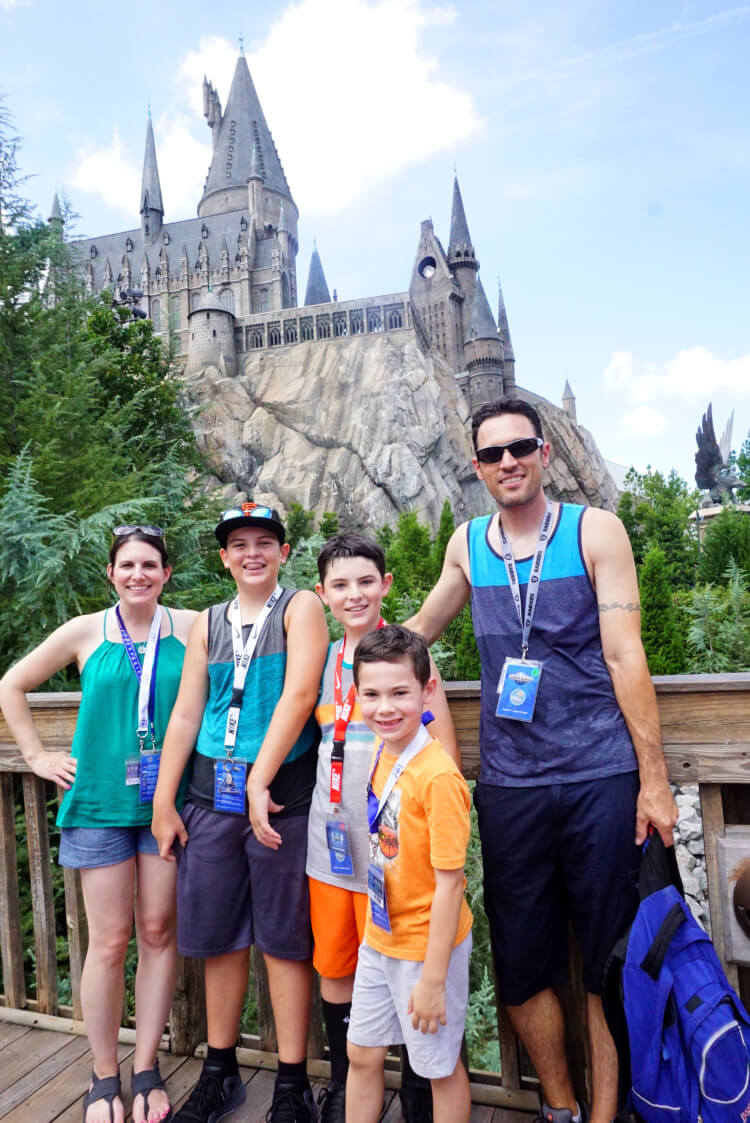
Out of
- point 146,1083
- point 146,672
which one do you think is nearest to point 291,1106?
point 146,1083

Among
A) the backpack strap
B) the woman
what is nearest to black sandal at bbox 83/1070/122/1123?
the woman

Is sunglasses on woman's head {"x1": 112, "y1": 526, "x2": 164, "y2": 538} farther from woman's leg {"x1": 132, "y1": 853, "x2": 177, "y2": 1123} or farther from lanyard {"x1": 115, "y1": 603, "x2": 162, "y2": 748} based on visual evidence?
woman's leg {"x1": 132, "y1": 853, "x2": 177, "y2": 1123}

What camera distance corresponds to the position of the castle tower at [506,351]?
179ft

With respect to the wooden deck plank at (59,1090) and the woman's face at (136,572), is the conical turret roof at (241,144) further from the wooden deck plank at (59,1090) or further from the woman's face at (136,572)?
the wooden deck plank at (59,1090)

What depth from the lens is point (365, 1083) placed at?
1.82 metres

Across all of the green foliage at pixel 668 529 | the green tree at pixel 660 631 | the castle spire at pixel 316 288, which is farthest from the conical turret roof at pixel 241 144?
the green tree at pixel 660 631

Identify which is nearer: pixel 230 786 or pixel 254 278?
pixel 230 786

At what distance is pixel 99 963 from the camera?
216 cm

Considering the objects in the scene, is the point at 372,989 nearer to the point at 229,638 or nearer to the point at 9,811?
the point at 229,638

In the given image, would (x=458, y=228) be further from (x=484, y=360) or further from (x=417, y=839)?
(x=417, y=839)

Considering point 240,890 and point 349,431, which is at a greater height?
point 349,431

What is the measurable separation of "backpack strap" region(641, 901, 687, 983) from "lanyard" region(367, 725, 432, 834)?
0.67 meters

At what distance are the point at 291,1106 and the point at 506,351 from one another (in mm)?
57775

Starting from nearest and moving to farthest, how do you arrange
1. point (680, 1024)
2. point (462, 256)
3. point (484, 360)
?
point (680, 1024), point (484, 360), point (462, 256)
